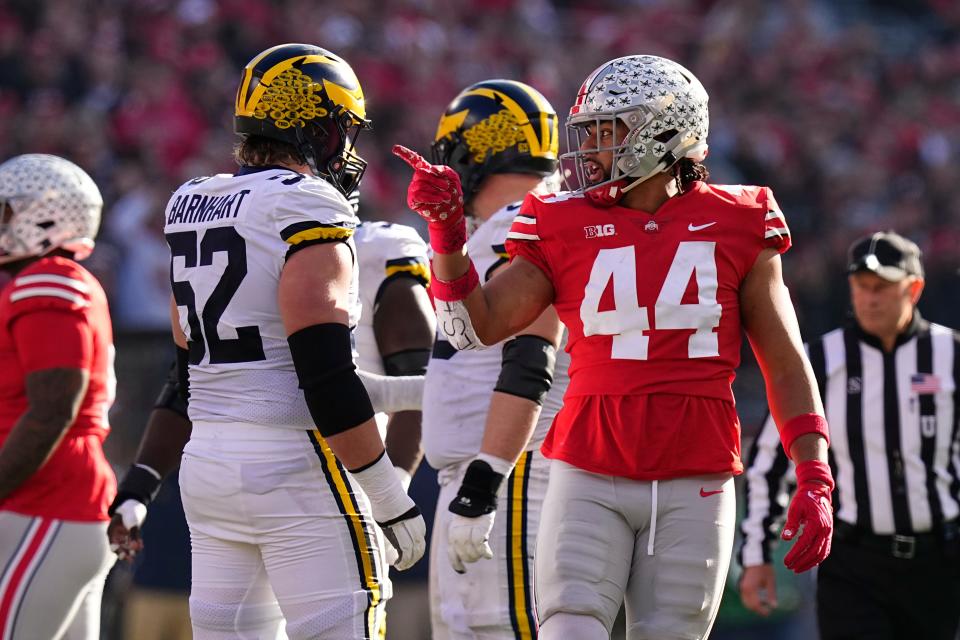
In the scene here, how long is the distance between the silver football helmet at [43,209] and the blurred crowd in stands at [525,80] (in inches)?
146

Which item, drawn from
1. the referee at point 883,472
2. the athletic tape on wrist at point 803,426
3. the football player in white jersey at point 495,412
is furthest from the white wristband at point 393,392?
the referee at point 883,472

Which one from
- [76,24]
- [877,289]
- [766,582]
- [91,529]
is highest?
[76,24]

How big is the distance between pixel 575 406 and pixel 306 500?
68cm

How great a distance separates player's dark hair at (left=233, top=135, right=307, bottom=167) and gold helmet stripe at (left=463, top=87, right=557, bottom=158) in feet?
4.48

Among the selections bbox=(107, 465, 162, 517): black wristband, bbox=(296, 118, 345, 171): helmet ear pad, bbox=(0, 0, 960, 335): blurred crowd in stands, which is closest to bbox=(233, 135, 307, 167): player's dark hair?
bbox=(296, 118, 345, 171): helmet ear pad

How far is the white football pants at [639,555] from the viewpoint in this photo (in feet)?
10.8

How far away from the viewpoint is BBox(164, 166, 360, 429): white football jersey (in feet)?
11.0

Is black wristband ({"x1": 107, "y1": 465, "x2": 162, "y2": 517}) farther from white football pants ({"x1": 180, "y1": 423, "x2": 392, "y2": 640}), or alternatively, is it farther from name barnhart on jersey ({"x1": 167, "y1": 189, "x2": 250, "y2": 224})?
name barnhart on jersey ({"x1": 167, "y1": 189, "x2": 250, "y2": 224})

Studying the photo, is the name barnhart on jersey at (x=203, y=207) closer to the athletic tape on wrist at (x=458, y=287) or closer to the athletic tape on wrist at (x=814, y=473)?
the athletic tape on wrist at (x=458, y=287)

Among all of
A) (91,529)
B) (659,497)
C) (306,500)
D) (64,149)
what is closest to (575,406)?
(659,497)

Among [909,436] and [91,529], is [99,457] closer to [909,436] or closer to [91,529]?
[91,529]

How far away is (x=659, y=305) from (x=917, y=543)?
226cm

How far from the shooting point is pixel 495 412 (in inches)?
152

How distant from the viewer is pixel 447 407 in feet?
14.6
